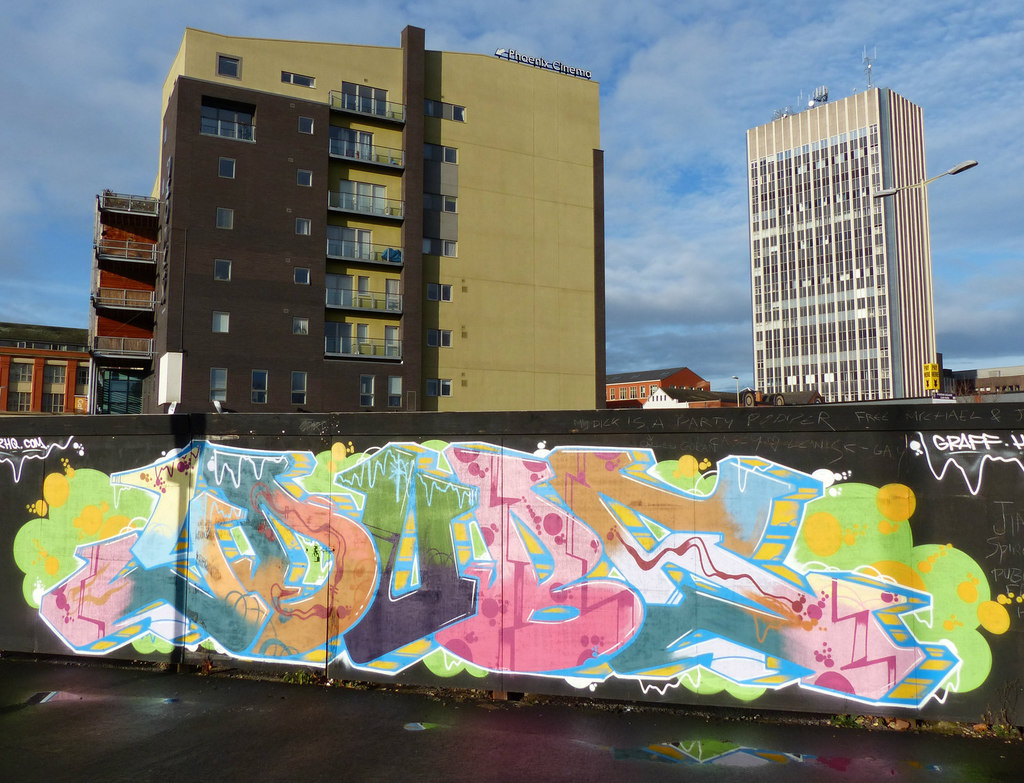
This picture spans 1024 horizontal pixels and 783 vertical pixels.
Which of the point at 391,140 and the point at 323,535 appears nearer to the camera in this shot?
the point at 323,535

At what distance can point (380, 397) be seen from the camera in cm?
4444

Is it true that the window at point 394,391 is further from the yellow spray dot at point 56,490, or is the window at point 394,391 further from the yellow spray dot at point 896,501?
the yellow spray dot at point 896,501

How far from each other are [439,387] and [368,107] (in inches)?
742

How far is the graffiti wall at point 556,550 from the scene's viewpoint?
6.74m

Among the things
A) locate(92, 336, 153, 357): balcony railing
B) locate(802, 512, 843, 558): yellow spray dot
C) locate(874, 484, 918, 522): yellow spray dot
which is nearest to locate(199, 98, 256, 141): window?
locate(92, 336, 153, 357): balcony railing

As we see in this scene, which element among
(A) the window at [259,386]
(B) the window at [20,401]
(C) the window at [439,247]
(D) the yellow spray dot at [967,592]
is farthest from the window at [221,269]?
(B) the window at [20,401]

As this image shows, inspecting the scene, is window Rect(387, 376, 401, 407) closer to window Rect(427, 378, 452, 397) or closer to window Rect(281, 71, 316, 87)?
window Rect(427, 378, 452, 397)

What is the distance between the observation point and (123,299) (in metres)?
44.5

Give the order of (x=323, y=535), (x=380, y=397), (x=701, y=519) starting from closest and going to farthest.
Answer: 1. (x=701, y=519)
2. (x=323, y=535)
3. (x=380, y=397)

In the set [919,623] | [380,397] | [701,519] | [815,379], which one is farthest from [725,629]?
[815,379]

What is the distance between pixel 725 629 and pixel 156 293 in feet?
149

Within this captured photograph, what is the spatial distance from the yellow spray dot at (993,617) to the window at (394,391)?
39.9 metres

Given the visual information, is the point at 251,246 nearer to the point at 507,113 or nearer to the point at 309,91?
the point at 309,91

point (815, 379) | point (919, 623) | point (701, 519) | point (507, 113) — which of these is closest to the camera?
point (919, 623)
